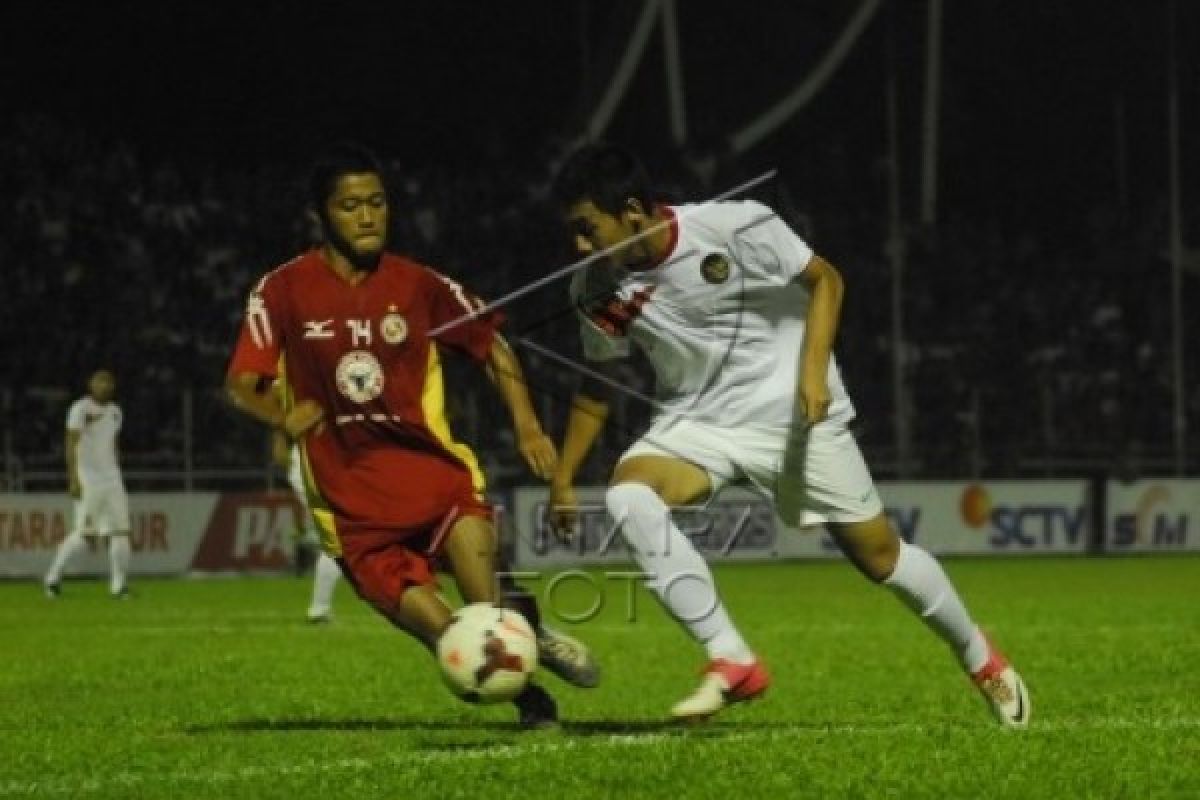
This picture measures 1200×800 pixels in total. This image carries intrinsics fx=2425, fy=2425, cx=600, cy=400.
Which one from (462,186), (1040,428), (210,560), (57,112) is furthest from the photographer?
(57,112)

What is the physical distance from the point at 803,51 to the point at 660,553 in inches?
1452

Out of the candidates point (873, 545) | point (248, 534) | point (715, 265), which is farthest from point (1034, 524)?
point (715, 265)

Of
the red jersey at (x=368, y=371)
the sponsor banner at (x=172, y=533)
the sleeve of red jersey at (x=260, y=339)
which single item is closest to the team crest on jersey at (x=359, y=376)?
the red jersey at (x=368, y=371)

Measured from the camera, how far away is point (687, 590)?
833cm

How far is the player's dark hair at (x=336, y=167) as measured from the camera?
8.23 meters

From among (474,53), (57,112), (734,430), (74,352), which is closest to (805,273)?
(734,430)

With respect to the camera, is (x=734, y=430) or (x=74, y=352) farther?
(x=74, y=352)

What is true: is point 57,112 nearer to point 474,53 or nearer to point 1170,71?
point 474,53

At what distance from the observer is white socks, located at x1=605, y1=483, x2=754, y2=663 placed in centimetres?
823

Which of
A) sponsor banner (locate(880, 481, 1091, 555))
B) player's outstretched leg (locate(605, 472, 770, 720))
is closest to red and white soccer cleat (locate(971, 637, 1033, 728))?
player's outstretched leg (locate(605, 472, 770, 720))

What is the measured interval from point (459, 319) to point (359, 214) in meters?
0.55

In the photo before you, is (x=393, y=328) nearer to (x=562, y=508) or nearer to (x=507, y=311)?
(x=562, y=508)

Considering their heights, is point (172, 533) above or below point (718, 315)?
below

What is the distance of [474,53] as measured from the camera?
141ft
